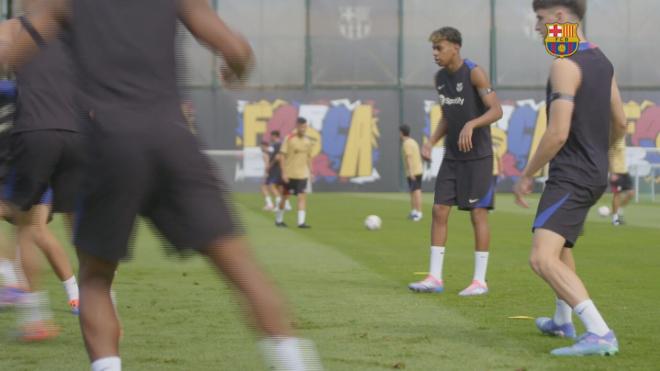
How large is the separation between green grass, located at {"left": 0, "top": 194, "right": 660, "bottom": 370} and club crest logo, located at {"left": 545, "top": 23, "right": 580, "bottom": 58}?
1.76 m

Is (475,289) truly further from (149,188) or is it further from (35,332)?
(149,188)

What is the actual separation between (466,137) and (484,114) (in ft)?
1.07

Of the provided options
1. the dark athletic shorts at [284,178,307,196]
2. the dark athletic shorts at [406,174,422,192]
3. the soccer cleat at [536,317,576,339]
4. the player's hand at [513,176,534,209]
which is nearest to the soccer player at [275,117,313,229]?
the dark athletic shorts at [284,178,307,196]

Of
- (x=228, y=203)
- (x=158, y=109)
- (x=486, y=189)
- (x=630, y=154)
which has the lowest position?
(x=630, y=154)

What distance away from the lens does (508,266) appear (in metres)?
13.4

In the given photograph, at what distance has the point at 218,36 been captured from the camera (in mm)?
4246

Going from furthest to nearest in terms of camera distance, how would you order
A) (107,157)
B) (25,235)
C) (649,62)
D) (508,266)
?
(649,62) < (508,266) < (25,235) < (107,157)

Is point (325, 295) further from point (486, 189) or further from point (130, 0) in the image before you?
point (130, 0)

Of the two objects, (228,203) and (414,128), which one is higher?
(228,203)

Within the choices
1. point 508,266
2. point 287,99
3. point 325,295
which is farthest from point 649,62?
point 325,295

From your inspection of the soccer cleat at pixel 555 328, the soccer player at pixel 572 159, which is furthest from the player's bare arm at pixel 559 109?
the soccer cleat at pixel 555 328

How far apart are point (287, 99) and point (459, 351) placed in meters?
39.2

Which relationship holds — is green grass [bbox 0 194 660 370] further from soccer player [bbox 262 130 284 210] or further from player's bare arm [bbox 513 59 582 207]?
soccer player [bbox 262 130 284 210]

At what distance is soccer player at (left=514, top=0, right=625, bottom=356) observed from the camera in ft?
21.7
